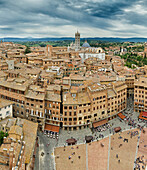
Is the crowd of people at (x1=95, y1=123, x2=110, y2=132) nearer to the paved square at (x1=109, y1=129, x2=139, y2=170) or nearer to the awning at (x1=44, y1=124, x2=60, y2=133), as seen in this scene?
the paved square at (x1=109, y1=129, x2=139, y2=170)

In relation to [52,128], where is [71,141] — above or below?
below

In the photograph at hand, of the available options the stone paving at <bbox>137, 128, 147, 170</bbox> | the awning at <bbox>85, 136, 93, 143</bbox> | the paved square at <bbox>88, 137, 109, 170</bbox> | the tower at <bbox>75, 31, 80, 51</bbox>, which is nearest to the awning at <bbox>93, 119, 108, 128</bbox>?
the paved square at <bbox>88, 137, 109, 170</bbox>

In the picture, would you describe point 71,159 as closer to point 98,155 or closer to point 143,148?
point 98,155

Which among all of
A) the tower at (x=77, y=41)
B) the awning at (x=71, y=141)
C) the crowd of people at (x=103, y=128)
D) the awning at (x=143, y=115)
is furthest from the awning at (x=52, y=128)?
the tower at (x=77, y=41)

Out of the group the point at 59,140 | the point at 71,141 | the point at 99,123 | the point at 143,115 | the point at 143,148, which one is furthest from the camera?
the point at 143,115

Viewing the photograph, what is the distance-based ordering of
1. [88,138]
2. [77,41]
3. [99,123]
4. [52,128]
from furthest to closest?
[77,41] → [99,123] → [52,128] → [88,138]

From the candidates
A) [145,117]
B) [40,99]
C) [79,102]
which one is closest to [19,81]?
[40,99]

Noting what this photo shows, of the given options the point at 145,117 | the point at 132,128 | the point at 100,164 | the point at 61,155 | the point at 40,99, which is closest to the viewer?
the point at 100,164

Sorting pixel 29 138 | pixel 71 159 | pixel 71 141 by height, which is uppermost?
pixel 29 138

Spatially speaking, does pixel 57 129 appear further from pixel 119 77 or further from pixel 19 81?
pixel 119 77

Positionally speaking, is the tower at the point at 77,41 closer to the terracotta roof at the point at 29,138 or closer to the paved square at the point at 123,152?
the paved square at the point at 123,152

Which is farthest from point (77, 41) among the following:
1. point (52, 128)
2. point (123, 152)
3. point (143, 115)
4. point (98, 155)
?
point (98, 155)
